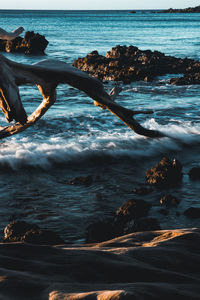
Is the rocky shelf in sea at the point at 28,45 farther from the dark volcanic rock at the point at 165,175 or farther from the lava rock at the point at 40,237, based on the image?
the lava rock at the point at 40,237

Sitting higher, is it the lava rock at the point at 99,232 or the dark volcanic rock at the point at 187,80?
the dark volcanic rock at the point at 187,80

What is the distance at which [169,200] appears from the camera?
7262mm

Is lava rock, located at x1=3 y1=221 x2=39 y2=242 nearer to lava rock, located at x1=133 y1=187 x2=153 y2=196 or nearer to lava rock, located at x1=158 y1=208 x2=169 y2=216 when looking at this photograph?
lava rock, located at x1=158 y1=208 x2=169 y2=216

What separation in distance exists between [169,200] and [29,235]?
2.87 metres

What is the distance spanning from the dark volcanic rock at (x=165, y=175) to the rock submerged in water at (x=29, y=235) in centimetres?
312

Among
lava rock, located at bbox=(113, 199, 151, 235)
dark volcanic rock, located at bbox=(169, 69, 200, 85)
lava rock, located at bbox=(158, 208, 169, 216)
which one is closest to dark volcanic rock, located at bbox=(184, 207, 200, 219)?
lava rock, located at bbox=(158, 208, 169, 216)

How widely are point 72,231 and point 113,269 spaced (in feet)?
10.7

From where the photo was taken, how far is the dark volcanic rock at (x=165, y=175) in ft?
26.7

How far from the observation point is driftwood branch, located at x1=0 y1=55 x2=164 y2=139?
4117 mm

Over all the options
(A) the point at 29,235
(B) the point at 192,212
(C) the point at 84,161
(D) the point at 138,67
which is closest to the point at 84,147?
(C) the point at 84,161

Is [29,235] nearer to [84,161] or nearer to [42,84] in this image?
[42,84]

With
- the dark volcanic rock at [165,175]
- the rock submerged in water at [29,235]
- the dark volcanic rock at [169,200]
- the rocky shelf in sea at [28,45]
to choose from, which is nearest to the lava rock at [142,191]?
the dark volcanic rock at [165,175]

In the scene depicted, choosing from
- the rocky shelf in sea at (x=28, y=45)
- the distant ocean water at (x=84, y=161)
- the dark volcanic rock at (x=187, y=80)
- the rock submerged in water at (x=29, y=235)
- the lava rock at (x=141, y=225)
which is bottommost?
the distant ocean water at (x=84, y=161)

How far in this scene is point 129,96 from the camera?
→ 19.3 meters
